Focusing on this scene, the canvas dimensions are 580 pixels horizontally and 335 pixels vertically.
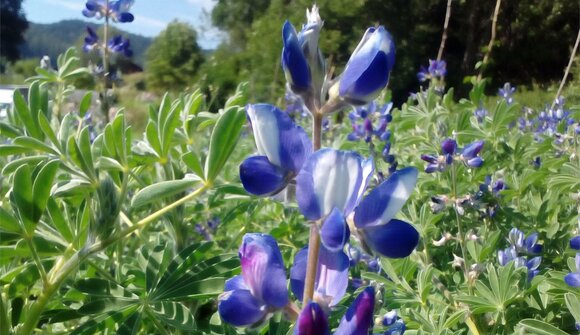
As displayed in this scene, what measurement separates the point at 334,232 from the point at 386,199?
0.25 ft

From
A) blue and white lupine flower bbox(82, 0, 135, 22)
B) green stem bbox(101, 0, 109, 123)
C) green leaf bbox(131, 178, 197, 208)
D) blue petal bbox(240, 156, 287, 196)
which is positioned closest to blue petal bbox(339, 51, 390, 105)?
blue petal bbox(240, 156, 287, 196)

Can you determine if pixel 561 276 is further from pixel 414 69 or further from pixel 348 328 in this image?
pixel 414 69

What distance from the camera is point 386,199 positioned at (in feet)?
2.07

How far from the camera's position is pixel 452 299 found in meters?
1.20

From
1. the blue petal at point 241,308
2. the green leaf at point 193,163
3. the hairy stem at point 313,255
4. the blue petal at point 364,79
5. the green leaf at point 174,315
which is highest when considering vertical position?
the blue petal at point 364,79

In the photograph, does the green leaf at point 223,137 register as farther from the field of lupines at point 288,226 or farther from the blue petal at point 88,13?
the blue petal at point 88,13

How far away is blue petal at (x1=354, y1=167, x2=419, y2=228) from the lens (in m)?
0.63

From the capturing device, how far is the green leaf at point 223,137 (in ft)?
3.04

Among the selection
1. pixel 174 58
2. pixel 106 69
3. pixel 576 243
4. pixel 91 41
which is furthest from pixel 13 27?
pixel 576 243

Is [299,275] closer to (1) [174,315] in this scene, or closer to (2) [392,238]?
(2) [392,238]

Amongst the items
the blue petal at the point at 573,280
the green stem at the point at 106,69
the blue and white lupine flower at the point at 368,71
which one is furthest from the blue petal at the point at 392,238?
the green stem at the point at 106,69

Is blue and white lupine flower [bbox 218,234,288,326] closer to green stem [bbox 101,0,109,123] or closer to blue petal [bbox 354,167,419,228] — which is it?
blue petal [bbox 354,167,419,228]

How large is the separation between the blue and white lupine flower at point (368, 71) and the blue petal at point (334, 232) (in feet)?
0.42

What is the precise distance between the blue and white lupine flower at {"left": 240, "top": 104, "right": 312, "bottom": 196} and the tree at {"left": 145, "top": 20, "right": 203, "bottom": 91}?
18.3 metres
